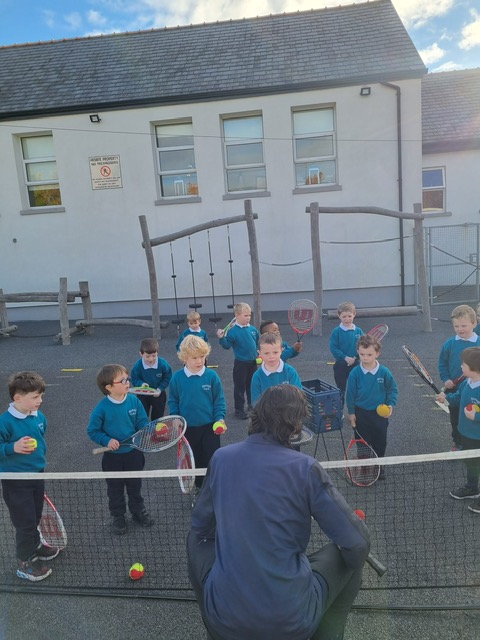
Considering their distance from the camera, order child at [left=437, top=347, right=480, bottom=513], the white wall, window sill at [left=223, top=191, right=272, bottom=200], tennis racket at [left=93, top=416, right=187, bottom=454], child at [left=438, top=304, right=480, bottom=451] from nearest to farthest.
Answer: tennis racket at [left=93, top=416, right=187, bottom=454] < child at [left=437, top=347, right=480, bottom=513] < child at [left=438, top=304, right=480, bottom=451] < the white wall < window sill at [left=223, top=191, right=272, bottom=200]

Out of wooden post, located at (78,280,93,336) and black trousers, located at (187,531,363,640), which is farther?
wooden post, located at (78,280,93,336)

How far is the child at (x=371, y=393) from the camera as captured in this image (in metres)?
5.25

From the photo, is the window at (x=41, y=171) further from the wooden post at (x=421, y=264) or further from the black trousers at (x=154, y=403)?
the black trousers at (x=154, y=403)

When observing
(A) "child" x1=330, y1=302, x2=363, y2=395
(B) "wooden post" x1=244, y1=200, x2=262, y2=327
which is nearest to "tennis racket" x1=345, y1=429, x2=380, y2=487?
(A) "child" x1=330, y1=302, x2=363, y2=395

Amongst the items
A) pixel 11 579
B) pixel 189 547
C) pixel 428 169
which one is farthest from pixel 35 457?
pixel 428 169

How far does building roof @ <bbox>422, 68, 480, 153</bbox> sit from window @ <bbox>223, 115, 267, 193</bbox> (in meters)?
6.16

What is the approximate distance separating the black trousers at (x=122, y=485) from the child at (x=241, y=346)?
273 centimetres

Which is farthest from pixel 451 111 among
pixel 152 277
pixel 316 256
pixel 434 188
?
pixel 152 277

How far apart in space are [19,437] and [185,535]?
69.1 inches

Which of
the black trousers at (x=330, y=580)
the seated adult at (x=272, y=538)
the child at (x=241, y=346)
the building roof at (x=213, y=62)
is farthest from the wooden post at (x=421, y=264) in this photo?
the seated adult at (x=272, y=538)

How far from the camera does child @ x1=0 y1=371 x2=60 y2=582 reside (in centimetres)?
402

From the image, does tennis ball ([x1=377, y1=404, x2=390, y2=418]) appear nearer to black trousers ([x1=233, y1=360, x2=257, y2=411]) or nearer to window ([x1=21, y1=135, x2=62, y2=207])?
black trousers ([x1=233, y1=360, x2=257, y2=411])

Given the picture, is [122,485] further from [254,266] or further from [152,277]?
[152,277]

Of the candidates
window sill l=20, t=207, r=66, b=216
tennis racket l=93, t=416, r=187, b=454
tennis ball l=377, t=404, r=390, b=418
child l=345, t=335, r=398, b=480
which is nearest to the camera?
tennis racket l=93, t=416, r=187, b=454
